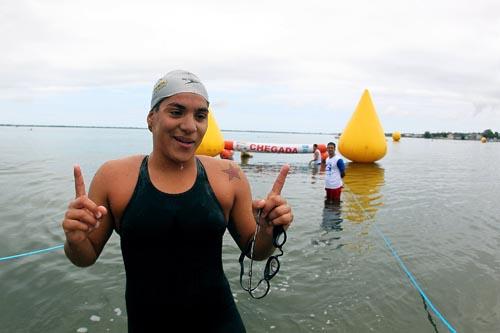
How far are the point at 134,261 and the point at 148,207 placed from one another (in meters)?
0.33

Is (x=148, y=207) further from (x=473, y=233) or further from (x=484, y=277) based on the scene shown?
(x=473, y=233)

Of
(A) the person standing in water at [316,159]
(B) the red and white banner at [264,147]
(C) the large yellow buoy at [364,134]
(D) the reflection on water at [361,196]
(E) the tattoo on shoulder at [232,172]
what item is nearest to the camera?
(E) the tattoo on shoulder at [232,172]

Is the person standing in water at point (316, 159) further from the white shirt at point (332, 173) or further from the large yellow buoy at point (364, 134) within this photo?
the white shirt at point (332, 173)

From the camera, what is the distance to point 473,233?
8.38m

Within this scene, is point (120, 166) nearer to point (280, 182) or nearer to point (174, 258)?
point (174, 258)

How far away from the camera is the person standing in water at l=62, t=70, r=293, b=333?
187cm

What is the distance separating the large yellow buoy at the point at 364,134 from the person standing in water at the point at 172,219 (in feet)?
71.5

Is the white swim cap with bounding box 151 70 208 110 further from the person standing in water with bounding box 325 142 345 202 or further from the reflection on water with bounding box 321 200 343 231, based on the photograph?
the person standing in water with bounding box 325 142 345 202

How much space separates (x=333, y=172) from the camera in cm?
1020

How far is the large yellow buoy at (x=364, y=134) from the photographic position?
22516 millimetres

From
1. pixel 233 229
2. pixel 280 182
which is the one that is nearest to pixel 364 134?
pixel 233 229

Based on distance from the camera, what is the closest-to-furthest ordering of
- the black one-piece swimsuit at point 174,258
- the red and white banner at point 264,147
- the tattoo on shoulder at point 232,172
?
the black one-piece swimsuit at point 174,258 → the tattoo on shoulder at point 232,172 → the red and white banner at point 264,147

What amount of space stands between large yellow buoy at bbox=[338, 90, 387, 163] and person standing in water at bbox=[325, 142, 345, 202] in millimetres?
12920

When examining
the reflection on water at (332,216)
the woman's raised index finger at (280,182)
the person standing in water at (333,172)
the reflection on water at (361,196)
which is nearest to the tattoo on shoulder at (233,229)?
the woman's raised index finger at (280,182)
